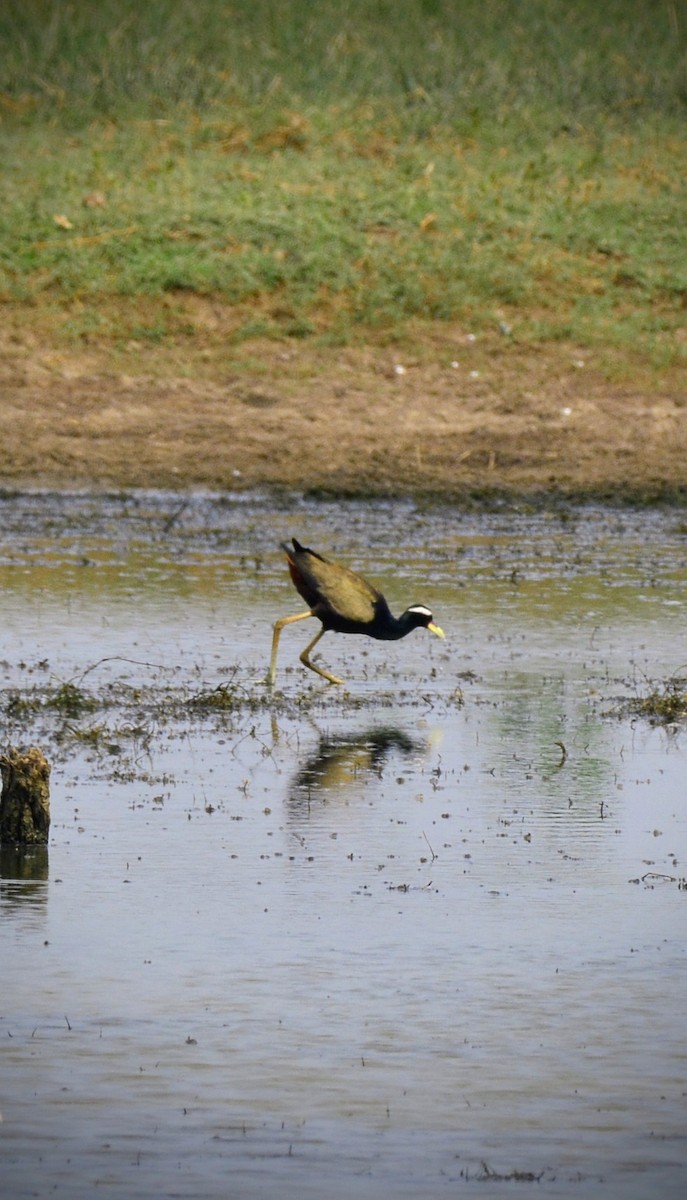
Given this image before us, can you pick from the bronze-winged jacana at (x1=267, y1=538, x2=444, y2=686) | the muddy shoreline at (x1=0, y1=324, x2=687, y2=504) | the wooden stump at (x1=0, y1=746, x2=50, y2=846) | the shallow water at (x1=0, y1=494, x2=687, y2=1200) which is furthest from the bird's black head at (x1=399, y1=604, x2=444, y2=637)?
the muddy shoreline at (x1=0, y1=324, x2=687, y2=504)

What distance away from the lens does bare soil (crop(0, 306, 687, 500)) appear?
20109 millimetres

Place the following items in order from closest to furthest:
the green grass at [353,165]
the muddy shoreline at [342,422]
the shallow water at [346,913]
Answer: the shallow water at [346,913], the muddy shoreline at [342,422], the green grass at [353,165]

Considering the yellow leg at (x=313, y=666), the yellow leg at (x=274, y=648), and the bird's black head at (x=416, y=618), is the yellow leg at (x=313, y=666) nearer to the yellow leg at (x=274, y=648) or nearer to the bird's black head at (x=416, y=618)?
the yellow leg at (x=274, y=648)

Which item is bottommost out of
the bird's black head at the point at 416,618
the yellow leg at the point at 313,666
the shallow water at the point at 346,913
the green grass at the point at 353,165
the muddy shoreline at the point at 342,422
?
the shallow water at the point at 346,913

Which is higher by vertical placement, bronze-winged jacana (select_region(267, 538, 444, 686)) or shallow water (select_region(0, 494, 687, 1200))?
bronze-winged jacana (select_region(267, 538, 444, 686))

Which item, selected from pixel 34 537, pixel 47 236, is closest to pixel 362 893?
pixel 34 537

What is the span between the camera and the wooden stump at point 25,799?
8.11 metres

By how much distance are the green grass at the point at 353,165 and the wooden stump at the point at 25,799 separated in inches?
588

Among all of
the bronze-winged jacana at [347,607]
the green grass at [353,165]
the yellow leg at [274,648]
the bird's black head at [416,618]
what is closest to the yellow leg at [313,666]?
the bronze-winged jacana at [347,607]

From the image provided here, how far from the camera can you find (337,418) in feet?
68.8

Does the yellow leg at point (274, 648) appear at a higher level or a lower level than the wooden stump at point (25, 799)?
higher

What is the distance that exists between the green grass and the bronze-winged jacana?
425 inches

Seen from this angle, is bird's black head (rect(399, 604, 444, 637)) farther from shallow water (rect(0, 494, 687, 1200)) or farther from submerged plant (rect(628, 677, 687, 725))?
submerged plant (rect(628, 677, 687, 725))

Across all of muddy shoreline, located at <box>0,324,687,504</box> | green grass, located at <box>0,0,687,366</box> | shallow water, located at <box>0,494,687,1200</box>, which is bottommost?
shallow water, located at <box>0,494,687,1200</box>
